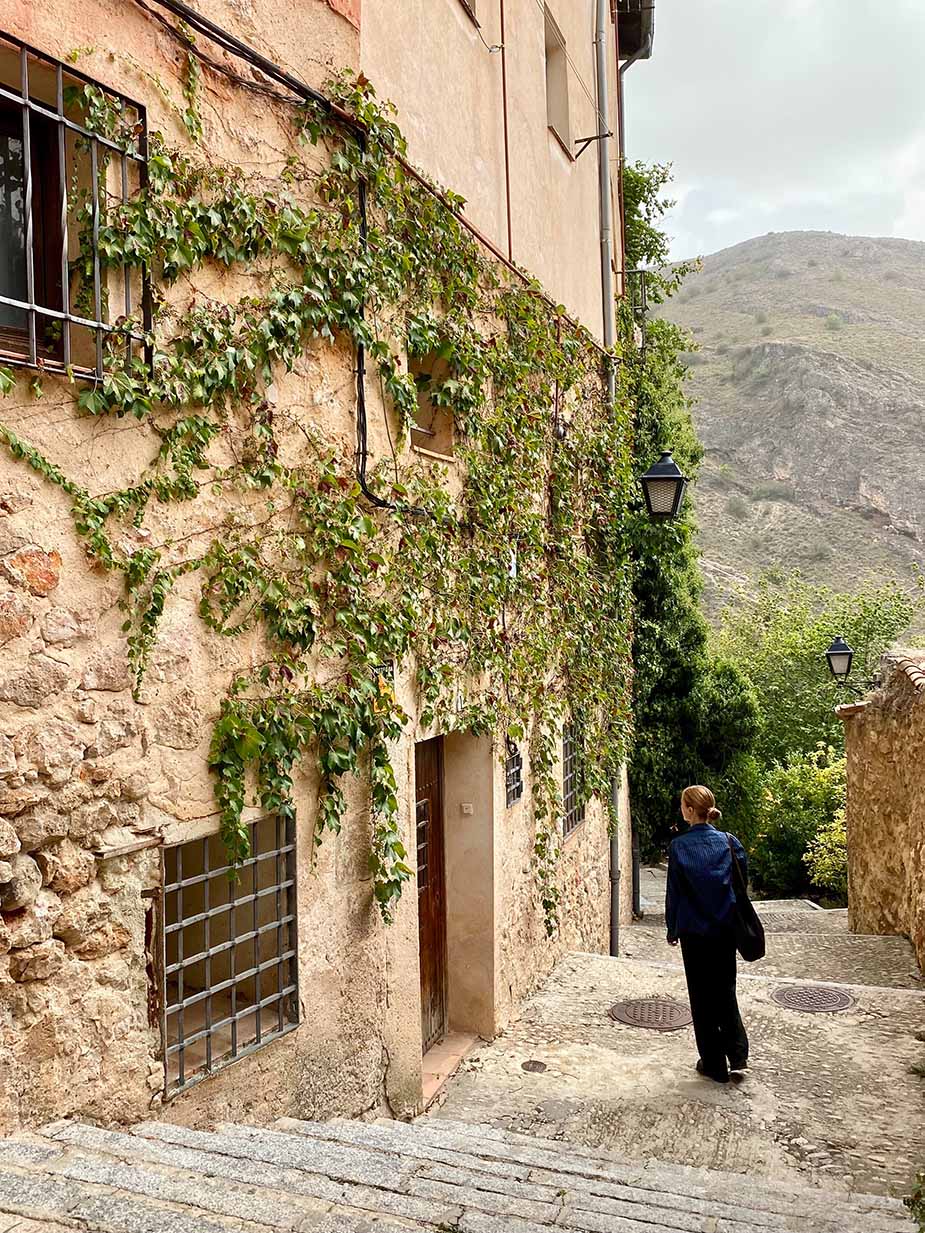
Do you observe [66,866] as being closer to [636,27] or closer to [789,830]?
[636,27]

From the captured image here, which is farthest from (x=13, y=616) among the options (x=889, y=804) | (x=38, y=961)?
(x=889, y=804)

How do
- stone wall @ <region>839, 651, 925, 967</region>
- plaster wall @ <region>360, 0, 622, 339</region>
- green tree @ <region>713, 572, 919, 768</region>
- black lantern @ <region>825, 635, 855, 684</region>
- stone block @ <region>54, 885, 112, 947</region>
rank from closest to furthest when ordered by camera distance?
stone block @ <region>54, 885, 112, 947</region>, plaster wall @ <region>360, 0, 622, 339</region>, stone wall @ <region>839, 651, 925, 967</region>, black lantern @ <region>825, 635, 855, 684</region>, green tree @ <region>713, 572, 919, 768</region>

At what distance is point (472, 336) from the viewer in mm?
6492

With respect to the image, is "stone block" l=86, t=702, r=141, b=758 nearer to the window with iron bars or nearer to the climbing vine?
the climbing vine

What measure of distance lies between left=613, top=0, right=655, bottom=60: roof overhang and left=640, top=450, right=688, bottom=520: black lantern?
702 centimetres

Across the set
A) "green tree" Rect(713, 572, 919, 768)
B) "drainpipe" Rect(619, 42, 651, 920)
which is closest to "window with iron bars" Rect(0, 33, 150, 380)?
"drainpipe" Rect(619, 42, 651, 920)

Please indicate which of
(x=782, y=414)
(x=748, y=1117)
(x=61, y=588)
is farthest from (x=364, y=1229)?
(x=782, y=414)

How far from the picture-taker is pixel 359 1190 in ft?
8.84

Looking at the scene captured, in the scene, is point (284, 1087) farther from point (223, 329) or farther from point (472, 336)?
point (472, 336)

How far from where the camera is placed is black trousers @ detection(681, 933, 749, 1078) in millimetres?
5723

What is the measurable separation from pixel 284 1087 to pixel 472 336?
4377 mm

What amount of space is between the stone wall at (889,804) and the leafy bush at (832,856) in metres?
2.85

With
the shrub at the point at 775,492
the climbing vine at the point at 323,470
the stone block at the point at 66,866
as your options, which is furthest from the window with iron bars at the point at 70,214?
the shrub at the point at 775,492

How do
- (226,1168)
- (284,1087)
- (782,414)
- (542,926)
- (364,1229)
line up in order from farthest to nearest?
(782,414), (542,926), (284,1087), (226,1168), (364,1229)
